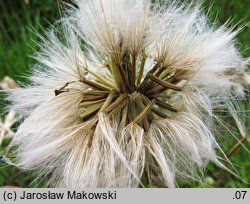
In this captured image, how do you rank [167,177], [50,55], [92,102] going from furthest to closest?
[50,55] < [92,102] < [167,177]

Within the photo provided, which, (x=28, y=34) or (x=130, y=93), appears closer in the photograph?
(x=130, y=93)

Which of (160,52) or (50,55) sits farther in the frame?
(50,55)

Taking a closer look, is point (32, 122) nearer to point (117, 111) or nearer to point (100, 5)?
point (117, 111)

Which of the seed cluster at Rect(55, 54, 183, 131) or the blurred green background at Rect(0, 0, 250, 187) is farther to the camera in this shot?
the blurred green background at Rect(0, 0, 250, 187)

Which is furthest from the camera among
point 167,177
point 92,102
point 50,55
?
point 50,55

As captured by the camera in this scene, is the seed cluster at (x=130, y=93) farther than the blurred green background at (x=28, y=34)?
No

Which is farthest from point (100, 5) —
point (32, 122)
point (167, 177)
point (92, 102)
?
point (167, 177)

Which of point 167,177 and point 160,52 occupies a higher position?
point 160,52

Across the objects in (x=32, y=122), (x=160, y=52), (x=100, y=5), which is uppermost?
(x=100, y=5)
